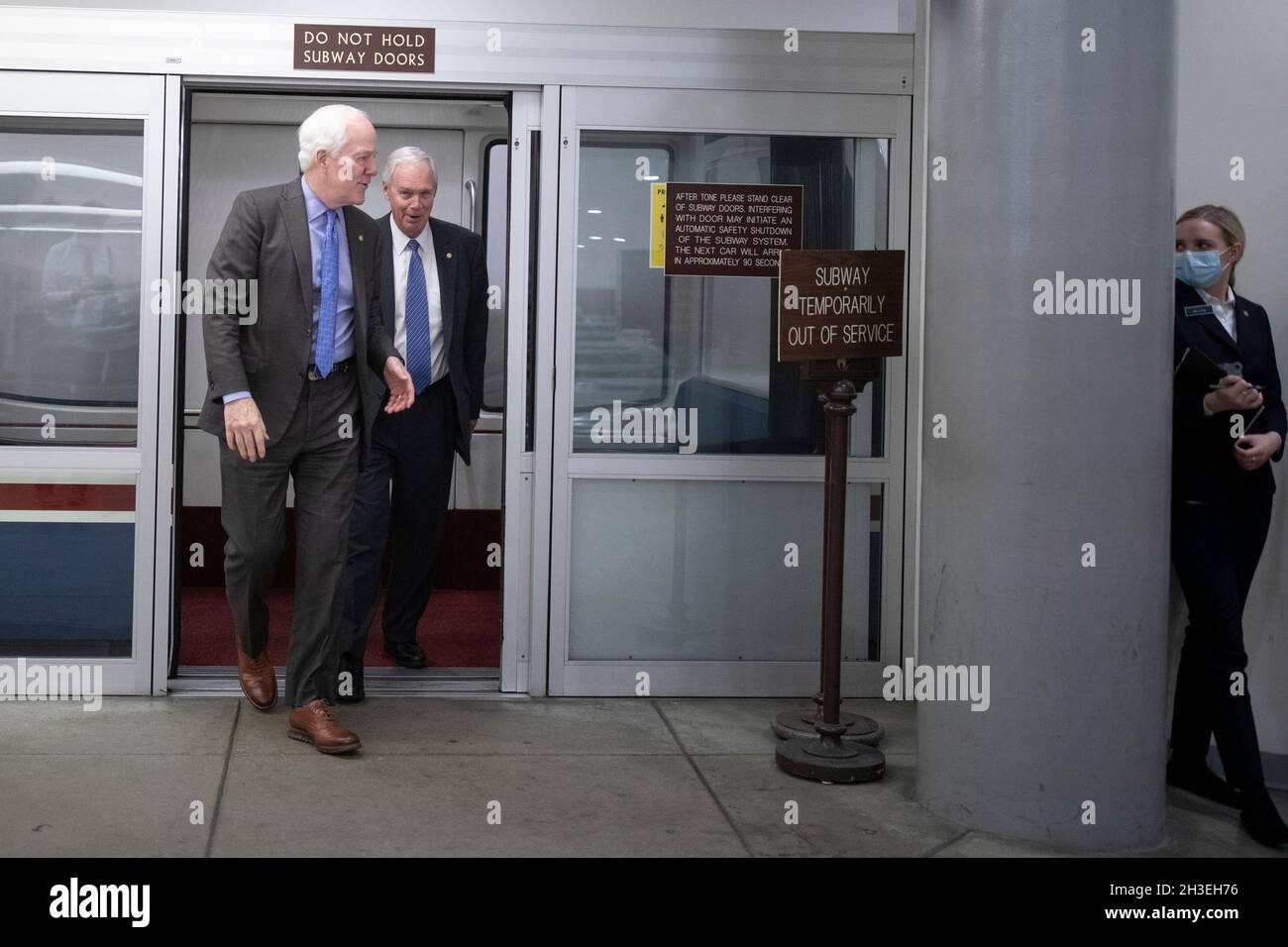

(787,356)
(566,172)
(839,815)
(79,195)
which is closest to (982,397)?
(787,356)

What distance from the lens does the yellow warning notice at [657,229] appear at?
219 inches

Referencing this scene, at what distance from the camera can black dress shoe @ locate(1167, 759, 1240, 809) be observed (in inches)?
178

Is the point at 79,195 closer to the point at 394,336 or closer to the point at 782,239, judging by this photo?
the point at 394,336

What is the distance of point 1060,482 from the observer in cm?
399

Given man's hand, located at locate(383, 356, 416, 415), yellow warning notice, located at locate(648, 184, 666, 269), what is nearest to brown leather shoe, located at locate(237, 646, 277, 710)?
man's hand, located at locate(383, 356, 416, 415)

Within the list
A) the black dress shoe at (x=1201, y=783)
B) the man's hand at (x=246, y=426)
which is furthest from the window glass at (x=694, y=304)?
the black dress shoe at (x=1201, y=783)

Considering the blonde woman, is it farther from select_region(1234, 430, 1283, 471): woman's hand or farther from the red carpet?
the red carpet

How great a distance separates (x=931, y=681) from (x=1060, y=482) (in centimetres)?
73

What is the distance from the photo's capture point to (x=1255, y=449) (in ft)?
13.9

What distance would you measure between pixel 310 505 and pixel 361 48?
1.87m

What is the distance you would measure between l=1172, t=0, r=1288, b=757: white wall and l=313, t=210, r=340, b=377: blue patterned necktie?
9.38 ft

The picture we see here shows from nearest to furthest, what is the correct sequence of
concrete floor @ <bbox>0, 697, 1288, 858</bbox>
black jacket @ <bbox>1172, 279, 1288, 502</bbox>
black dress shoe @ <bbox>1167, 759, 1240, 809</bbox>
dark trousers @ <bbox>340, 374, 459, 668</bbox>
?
concrete floor @ <bbox>0, 697, 1288, 858</bbox>
black jacket @ <bbox>1172, 279, 1288, 502</bbox>
black dress shoe @ <bbox>1167, 759, 1240, 809</bbox>
dark trousers @ <bbox>340, 374, 459, 668</bbox>

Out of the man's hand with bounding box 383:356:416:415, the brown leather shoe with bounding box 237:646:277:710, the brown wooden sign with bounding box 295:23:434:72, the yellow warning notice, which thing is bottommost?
the brown leather shoe with bounding box 237:646:277:710

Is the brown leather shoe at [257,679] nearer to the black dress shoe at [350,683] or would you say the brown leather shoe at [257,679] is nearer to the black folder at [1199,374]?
the black dress shoe at [350,683]
